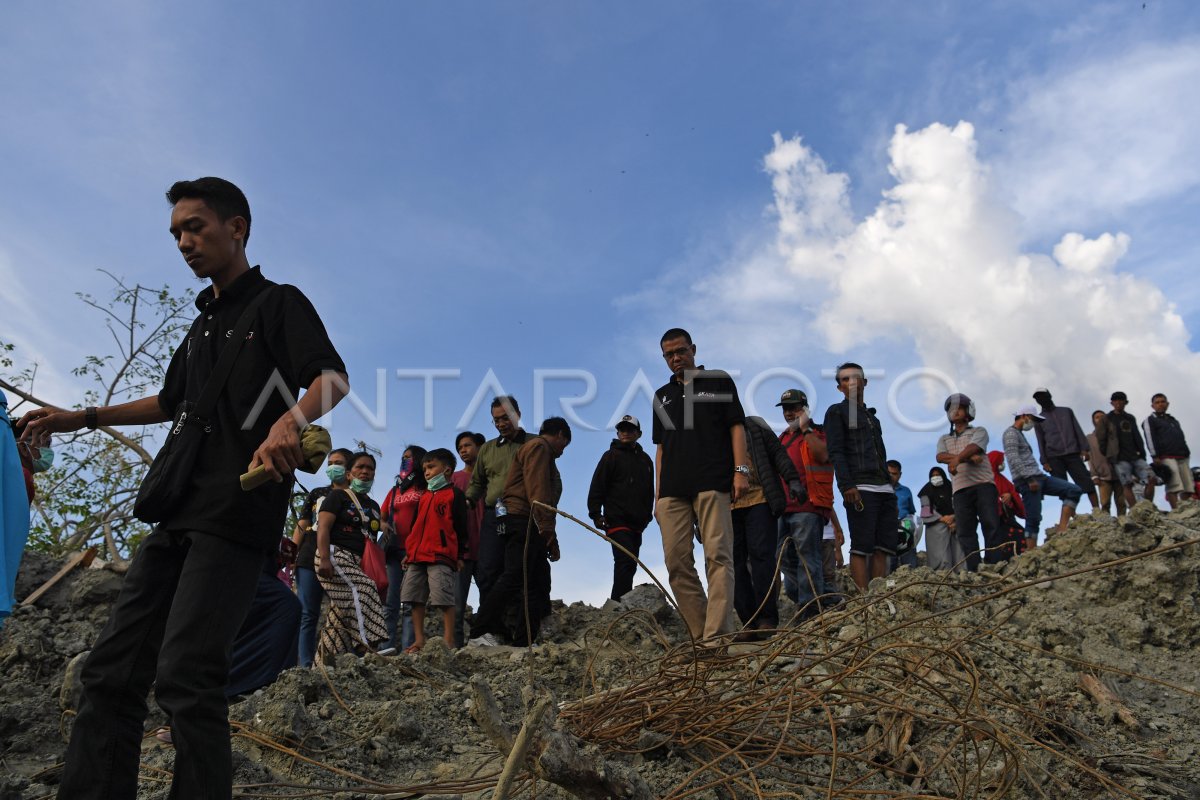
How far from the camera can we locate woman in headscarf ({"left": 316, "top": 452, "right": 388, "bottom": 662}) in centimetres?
585

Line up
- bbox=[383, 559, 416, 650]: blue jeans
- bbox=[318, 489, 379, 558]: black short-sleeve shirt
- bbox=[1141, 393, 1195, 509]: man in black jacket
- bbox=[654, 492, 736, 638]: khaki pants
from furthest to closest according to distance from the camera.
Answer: bbox=[1141, 393, 1195, 509]: man in black jacket, bbox=[383, 559, 416, 650]: blue jeans, bbox=[318, 489, 379, 558]: black short-sleeve shirt, bbox=[654, 492, 736, 638]: khaki pants

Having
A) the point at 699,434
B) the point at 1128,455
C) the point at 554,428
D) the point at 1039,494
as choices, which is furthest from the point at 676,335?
the point at 1128,455

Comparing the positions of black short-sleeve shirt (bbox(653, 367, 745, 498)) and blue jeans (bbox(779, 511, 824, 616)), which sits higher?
black short-sleeve shirt (bbox(653, 367, 745, 498))

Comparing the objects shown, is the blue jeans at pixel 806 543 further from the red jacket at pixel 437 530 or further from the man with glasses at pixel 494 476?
the red jacket at pixel 437 530

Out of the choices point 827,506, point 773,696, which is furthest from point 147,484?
point 827,506

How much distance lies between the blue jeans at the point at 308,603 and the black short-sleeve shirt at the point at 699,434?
2.80 metres

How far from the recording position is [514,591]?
6.67m

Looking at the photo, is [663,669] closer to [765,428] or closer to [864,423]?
[765,428]

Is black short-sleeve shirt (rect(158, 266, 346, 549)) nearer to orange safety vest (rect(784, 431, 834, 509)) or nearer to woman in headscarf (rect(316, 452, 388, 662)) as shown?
woman in headscarf (rect(316, 452, 388, 662))

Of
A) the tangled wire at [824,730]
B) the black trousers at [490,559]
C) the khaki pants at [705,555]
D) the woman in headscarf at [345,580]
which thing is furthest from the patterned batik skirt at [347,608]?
the tangled wire at [824,730]

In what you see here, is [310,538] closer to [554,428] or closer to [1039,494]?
[554,428]

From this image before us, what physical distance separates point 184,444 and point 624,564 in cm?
620

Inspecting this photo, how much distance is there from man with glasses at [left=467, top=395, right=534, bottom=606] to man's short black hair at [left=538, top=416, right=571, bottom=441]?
30cm

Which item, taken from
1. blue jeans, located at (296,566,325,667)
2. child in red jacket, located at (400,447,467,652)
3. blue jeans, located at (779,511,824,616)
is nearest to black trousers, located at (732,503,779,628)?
blue jeans, located at (779,511,824,616)
